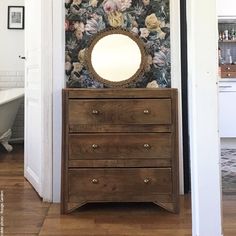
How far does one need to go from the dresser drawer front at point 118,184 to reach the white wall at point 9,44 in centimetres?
310

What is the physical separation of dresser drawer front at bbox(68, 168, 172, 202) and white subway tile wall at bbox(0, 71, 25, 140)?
2.87 metres

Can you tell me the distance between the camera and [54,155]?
8.36 ft

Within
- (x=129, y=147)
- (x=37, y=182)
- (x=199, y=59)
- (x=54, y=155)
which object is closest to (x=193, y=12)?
(x=199, y=59)

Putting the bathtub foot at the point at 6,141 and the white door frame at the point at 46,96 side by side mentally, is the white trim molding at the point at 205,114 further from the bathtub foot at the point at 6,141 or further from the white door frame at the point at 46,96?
the bathtub foot at the point at 6,141

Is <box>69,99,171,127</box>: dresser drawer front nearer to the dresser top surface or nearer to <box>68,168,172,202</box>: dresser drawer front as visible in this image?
the dresser top surface

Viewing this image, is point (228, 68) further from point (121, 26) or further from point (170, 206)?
point (170, 206)

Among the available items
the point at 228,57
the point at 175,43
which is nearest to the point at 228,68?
the point at 228,57

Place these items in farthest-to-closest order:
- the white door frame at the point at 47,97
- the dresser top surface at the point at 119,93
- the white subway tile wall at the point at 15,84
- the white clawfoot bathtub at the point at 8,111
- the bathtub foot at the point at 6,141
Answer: the white subway tile wall at the point at 15,84 < the bathtub foot at the point at 6,141 < the white clawfoot bathtub at the point at 8,111 < the white door frame at the point at 47,97 < the dresser top surface at the point at 119,93

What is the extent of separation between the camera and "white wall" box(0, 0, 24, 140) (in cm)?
494

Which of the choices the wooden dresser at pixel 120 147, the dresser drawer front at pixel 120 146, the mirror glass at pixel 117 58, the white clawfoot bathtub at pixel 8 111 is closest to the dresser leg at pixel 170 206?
the wooden dresser at pixel 120 147

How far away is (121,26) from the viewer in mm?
2588

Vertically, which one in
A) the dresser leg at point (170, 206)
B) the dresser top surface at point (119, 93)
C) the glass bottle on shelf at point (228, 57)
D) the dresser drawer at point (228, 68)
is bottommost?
the dresser leg at point (170, 206)

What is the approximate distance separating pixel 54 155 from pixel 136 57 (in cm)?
92

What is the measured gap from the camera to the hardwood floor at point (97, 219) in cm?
198
